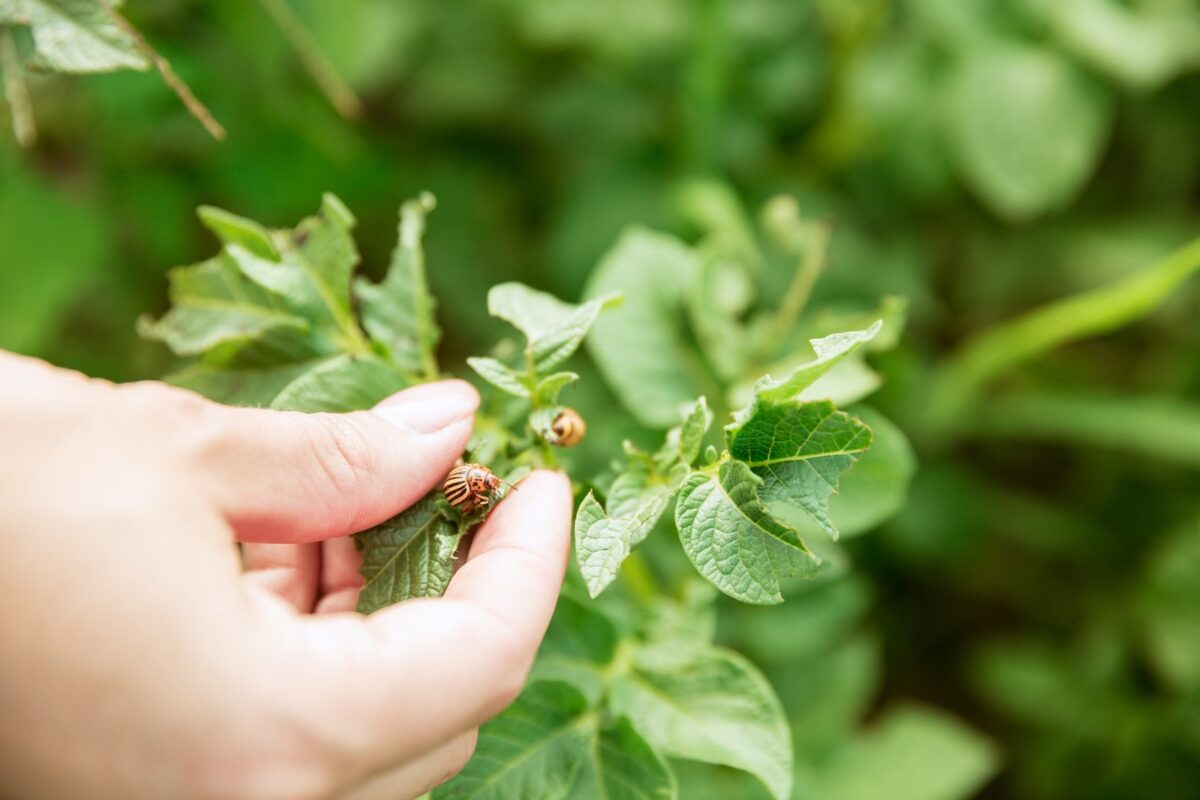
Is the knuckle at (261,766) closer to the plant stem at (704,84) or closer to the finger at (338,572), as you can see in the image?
the finger at (338,572)

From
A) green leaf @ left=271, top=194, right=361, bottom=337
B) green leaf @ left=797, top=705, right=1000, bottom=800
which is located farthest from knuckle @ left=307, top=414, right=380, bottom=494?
green leaf @ left=797, top=705, right=1000, bottom=800

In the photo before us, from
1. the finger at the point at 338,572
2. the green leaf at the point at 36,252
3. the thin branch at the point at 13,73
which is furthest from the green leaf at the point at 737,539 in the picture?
the green leaf at the point at 36,252

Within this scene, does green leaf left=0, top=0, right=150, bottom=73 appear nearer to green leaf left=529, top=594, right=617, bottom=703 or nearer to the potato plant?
the potato plant

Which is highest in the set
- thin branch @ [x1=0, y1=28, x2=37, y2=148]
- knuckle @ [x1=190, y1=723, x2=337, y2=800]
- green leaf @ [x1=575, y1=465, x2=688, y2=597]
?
thin branch @ [x1=0, y1=28, x2=37, y2=148]

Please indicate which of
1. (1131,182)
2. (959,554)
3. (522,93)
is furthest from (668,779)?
(1131,182)

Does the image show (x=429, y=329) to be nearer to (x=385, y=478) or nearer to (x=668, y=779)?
(x=385, y=478)

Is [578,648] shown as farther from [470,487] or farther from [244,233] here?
[244,233]
